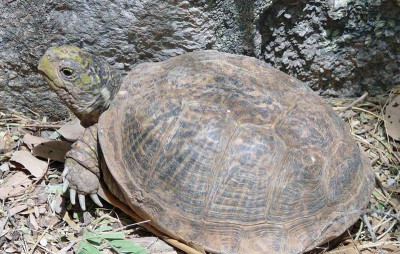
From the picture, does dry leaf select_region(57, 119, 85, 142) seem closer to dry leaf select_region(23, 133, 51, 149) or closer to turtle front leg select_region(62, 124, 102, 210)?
dry leaf select_region(23, 133, 51, 149)

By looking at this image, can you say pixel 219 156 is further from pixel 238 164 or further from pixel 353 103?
pixel 353 103

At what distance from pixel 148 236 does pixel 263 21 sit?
1413 millimetres

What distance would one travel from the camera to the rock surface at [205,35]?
302 centimetres

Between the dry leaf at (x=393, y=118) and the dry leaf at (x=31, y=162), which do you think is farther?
the dry leaf at (x=393, y=118)

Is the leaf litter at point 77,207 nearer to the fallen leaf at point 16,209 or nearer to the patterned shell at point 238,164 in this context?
the fallen leaf at point 16,209

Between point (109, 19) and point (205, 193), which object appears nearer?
point (205, 193)

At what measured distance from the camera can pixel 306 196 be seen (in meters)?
2.53

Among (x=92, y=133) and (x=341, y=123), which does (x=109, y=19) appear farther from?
(x=341, y=123)

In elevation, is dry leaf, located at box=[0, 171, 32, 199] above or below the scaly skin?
below

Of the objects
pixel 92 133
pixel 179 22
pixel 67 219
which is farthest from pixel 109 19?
pixel 67 219

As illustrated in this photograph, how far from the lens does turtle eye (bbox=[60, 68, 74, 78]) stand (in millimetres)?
2732

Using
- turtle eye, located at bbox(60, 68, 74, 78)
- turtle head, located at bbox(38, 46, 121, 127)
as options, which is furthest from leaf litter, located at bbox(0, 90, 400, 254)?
turtle eye, located at bbox(60, 68, 74, 78)

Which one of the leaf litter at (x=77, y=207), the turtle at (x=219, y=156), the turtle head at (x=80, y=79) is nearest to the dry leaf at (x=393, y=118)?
the leaf litter at (x=77, y=207)

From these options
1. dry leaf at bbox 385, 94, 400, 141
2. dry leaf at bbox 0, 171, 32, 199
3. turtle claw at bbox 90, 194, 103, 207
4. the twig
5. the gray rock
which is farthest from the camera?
the twig
